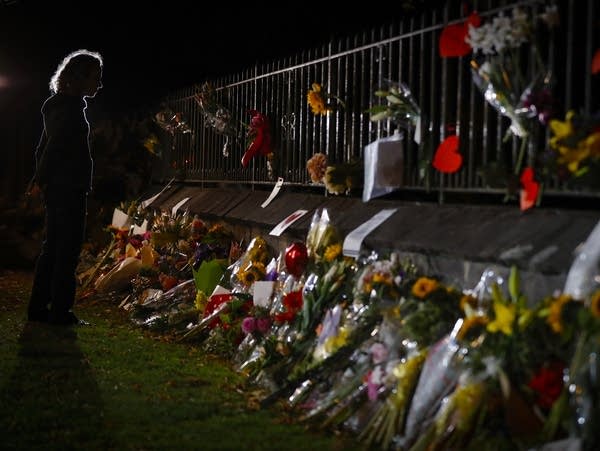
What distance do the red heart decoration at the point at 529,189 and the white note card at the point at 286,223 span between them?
8.61 feet

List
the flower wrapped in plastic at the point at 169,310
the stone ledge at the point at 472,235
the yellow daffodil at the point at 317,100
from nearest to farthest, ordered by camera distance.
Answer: the stone ledge at the point at 472,235, the yellow daffodil at the point at 317,100, the flower wrapped in plastic at the point at 169,310

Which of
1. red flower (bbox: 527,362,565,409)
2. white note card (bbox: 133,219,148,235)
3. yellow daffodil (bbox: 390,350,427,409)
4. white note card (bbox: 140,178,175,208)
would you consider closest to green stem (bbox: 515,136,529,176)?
yellow daffodil (bbox: 390,350,427,409)

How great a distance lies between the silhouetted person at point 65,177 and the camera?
8.10 metres

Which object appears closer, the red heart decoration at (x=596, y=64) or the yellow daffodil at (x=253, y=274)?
the red heart decoration at (x=596, y=64)

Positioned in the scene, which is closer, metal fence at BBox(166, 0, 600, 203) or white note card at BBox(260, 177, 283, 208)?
metal fence at BBox(166, 0, 600, 203)

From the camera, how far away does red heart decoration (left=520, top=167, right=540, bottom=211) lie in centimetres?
480

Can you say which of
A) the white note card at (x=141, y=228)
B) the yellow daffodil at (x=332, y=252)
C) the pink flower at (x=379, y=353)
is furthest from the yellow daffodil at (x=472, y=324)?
the white note card at (x=141, y=228)

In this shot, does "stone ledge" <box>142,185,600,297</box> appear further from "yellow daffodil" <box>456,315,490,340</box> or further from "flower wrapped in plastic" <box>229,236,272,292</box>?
"yellow daffodil" <box>456,315,490,340</box>

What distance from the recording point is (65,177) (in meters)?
8.09

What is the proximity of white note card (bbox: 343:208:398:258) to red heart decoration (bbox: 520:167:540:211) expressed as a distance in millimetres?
1192

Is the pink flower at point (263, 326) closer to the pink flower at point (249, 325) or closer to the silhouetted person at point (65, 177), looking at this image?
the pink flower at point (249, 325)

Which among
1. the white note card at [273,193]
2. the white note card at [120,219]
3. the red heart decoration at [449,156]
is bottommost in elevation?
the white note card at [120,219]

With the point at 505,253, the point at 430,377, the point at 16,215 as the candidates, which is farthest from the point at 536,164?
the point at 16,215

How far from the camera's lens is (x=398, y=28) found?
22.2ft
